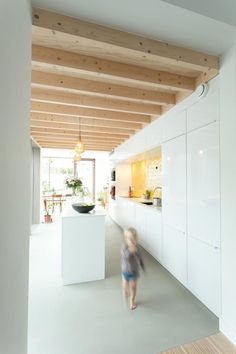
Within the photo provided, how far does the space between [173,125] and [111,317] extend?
2445 millimetres

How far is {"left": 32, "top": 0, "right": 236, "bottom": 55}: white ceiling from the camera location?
132cm

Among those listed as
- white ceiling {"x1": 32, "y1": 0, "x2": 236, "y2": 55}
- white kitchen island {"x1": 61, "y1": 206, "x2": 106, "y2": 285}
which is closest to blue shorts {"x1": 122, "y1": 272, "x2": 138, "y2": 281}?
white kitchen island {"x1": 61, "y1": 206, "x2": 106, "y2": 285}

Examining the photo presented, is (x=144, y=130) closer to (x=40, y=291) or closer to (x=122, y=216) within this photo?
(x=122, y=216)

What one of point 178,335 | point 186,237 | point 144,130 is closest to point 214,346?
point 178,335

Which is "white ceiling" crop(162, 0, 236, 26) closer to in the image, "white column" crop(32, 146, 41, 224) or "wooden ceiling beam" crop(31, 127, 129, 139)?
"wooden ceiling beam" crop(31, 127, 129, 139)

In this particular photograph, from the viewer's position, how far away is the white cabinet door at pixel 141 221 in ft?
12.7

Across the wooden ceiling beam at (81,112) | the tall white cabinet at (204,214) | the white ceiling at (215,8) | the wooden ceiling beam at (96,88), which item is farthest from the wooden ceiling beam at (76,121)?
the white ceiling at (215,8)

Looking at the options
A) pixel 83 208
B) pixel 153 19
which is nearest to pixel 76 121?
pixel 83 208

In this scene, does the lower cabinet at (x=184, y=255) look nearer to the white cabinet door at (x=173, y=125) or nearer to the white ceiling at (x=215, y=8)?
the white cabinet door at (x=173, y=125)

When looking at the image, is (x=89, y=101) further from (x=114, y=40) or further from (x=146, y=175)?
(x=146, y=175)

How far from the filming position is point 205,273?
2.11 m

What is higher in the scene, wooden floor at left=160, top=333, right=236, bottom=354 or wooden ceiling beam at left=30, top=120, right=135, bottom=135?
wooden ceiling beam at left=30, top=120, right=135, bottom=135

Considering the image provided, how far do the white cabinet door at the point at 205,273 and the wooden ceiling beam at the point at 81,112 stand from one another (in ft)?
7.26

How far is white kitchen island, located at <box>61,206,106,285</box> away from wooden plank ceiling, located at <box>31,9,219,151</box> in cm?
164
